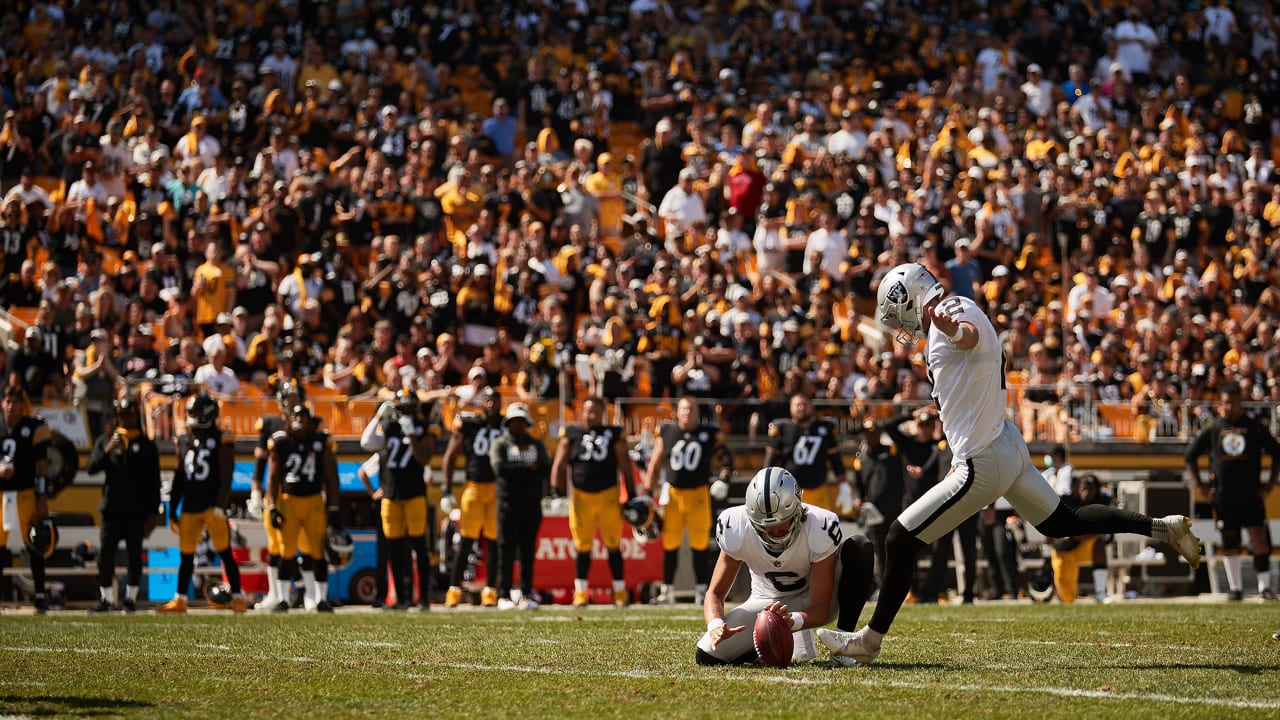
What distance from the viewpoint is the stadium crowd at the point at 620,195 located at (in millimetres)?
17766

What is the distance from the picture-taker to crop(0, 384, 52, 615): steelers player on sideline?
44.7 feet

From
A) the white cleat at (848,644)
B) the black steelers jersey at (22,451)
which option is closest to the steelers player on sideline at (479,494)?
the black steelers jersey at (22,451)

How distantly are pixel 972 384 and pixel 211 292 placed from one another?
1216cm

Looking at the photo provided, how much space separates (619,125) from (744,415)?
7.23 metres

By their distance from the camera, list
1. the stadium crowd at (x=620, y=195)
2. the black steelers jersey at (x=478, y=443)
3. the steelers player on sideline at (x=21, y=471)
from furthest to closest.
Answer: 1. the stadium crowd at (x=620, y=195)
2. the black steelers jersey at (x=478, y=443)
3. the steelers player on sideline at (x=21, y=471)

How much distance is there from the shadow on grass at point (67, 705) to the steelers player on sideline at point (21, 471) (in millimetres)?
7262

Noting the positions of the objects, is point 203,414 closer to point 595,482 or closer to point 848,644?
point 595,482

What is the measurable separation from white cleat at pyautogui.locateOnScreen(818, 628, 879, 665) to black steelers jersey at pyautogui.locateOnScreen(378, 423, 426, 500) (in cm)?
683

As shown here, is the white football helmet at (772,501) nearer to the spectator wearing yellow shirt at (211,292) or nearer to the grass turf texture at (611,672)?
the grass turf texture at (611,672)

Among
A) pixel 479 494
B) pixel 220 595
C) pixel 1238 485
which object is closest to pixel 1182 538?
pixel 1238 485

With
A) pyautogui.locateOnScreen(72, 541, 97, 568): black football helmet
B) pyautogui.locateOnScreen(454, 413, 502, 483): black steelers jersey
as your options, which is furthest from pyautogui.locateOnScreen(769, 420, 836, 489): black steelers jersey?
pyautogui.locateOnScreen(72, 541, 97, 568): black football helmet

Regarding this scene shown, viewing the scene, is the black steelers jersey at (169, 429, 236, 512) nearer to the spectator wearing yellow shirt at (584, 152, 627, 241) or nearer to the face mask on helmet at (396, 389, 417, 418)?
the face mask on helmet at (396, 389, 417, 418)

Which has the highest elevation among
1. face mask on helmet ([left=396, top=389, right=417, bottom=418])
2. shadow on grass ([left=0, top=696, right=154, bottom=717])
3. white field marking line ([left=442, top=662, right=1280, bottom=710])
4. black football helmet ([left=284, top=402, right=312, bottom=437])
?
face mask on helmet ([left=396, top=389, right=417, bottom=418])

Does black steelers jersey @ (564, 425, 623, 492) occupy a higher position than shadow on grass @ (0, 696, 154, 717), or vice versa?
black steelers jersey @ (564, 425, 623, 492)
